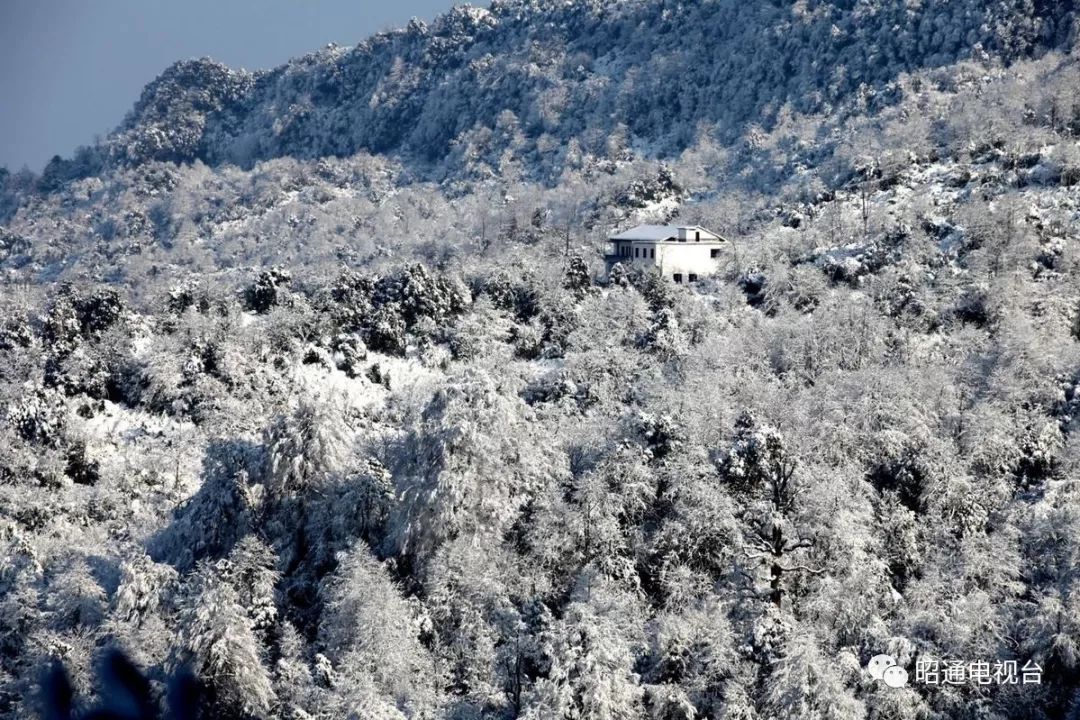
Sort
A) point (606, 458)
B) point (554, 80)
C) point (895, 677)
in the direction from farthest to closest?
1. point (554, 80)
2. point (606, 458)
3. point (895, 677)

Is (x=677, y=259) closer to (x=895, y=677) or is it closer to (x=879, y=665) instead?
(x=879, y=665)

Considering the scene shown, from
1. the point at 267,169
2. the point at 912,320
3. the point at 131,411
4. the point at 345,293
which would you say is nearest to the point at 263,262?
the point at 267,169

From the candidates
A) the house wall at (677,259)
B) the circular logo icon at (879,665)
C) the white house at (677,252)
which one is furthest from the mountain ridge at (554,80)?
the circular logo icon at (879,665)

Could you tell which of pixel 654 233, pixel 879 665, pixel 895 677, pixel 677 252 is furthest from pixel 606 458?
pixel 654 233

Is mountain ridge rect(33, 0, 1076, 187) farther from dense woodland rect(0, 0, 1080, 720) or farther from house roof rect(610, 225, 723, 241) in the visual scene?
house roof rect(610, 225, 723, 241)

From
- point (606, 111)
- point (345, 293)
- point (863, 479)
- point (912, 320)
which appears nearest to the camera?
point (863, 479)

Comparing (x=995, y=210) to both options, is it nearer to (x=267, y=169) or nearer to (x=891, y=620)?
(x=891, y=620)
